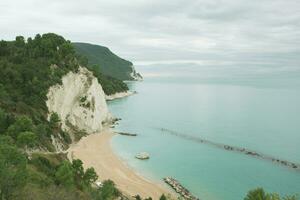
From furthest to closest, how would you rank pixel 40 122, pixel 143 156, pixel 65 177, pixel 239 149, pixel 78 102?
1. pixel 78 102
2. pixel 239 149
3. pixel 143 156
4. pixel 40 122
5. pixel 65 177

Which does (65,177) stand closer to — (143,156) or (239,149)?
(143,156)

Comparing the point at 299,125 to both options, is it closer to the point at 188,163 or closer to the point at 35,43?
the point at 188,163

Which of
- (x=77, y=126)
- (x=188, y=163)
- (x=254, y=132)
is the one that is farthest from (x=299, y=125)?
(x=77, y=126)

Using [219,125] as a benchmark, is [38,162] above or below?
above

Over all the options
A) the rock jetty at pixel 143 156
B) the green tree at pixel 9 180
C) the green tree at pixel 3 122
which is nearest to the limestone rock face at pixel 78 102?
the rock jetty at pixel 143 156

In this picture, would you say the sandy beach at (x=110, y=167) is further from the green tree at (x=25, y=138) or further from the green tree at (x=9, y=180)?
the green tree at (x=9, y=180)

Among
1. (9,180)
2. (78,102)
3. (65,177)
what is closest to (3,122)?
(65,177)
